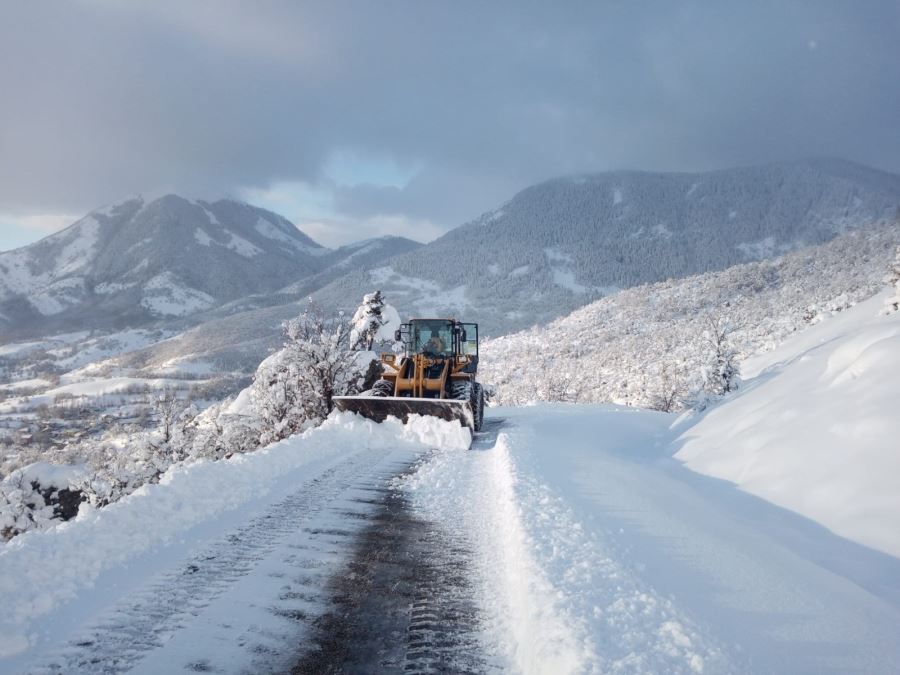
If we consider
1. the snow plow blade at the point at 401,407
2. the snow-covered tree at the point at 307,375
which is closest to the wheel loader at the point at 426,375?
the snow plow blade at the point at 401,407

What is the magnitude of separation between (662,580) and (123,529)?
15.3 ft

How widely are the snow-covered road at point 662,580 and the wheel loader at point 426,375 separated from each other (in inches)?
204

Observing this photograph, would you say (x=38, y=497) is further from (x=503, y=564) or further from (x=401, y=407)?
(x=503, y=564)

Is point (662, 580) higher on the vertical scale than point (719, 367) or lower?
lower

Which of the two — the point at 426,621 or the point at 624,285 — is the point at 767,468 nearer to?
the point at 426,621

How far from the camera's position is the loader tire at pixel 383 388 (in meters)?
13.7

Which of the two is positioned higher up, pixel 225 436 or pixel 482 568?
pixel 482 568

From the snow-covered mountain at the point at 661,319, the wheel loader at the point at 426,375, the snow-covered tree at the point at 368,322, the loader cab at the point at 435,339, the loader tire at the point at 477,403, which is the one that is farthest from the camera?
the snow-covered mountain at the point at 661,319

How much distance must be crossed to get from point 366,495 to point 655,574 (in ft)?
13.1

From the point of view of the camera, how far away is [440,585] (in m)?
4.24

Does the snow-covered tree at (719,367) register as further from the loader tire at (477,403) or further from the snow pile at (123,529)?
the snow pile at (123,529)

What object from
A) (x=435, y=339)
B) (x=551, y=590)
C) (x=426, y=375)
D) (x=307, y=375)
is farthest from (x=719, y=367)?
(x=551, y=590)

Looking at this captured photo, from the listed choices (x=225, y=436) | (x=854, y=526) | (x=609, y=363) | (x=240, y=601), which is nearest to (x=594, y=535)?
(x=854, y=526)

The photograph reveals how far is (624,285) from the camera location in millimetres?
185125
